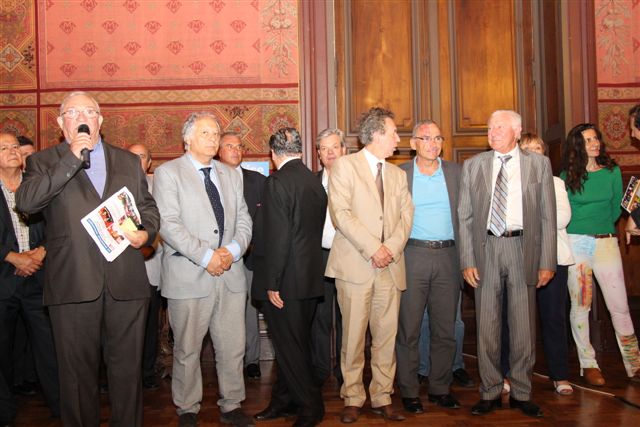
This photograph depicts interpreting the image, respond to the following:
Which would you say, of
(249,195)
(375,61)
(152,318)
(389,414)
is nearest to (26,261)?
(152,318)

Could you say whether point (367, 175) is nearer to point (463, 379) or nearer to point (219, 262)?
point (219, 262)

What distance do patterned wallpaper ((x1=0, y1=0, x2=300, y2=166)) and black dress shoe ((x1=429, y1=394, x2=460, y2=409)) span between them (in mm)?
2628

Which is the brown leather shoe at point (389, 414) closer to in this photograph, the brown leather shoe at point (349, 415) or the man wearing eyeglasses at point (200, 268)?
the brown leather shoe at point (349, 415)

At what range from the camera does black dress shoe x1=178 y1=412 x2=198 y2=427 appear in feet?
11.2

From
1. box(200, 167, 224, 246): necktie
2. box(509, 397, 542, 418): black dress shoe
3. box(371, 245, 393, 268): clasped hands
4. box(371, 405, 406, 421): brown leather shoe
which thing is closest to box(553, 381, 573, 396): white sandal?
box(509, 397, 542, 418): black dress shoe

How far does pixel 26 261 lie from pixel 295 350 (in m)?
1.73

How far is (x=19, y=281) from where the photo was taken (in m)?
3.74

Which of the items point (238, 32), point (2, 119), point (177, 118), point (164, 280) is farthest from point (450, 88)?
point (2, 119)

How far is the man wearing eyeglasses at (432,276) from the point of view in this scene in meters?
3.79

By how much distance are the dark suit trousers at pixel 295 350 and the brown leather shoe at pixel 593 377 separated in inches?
78.9

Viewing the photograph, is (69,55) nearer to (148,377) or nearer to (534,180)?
(148,377)

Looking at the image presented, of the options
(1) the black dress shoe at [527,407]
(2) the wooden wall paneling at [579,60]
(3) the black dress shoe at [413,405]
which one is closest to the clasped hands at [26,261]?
(3) the black dress shoe at [413,405]

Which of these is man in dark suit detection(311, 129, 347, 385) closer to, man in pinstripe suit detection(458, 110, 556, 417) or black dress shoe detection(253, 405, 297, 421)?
black dress shoe detection(253, 405, 297, 421)

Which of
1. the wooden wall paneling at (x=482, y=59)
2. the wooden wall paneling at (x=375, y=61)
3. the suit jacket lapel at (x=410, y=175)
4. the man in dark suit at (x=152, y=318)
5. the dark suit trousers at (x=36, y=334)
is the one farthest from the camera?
the wooden wall paneling at (x=482, y=59)
